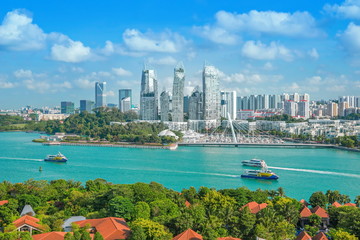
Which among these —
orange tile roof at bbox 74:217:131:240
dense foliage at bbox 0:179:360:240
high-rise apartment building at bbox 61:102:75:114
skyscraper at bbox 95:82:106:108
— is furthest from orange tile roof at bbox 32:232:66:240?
high-rise apartment building at bbox 61:102:75:114

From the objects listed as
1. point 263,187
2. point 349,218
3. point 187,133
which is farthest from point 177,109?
point 349,218

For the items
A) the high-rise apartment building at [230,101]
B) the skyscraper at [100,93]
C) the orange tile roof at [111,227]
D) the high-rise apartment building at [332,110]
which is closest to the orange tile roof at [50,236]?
the orange tile roof at [111,227]

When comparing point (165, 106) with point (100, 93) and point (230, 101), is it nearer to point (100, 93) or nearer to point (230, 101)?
point (230, 101)

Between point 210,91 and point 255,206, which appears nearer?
point 255,206

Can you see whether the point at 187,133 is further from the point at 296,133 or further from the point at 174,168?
the point at 174,168

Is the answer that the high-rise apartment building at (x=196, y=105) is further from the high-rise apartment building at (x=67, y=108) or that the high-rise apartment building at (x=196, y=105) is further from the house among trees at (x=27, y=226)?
the high-rise apartment building at (x=67, y=108)

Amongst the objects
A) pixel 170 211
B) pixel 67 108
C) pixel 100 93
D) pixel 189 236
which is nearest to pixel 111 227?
pixel 189 236
